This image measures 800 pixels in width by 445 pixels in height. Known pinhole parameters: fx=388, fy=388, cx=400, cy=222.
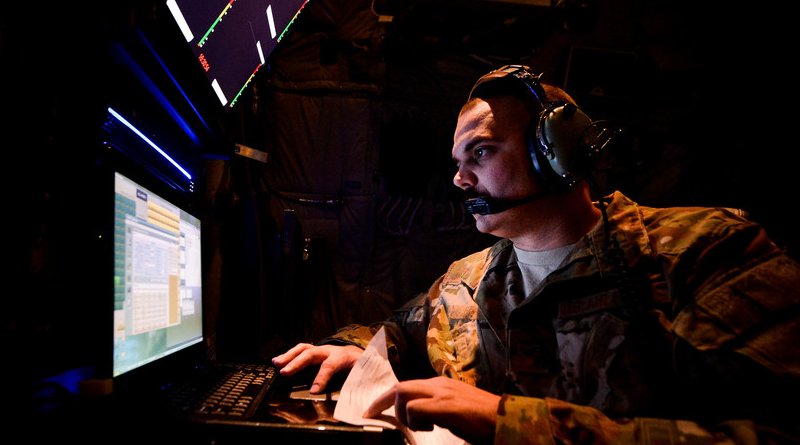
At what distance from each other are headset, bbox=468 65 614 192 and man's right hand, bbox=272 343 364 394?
2.89 feet

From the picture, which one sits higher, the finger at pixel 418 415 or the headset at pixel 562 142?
the headset at pixel 562 142

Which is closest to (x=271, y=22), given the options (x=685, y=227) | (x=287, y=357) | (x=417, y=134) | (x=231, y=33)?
(x=231, y=33)

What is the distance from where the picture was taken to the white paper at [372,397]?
875 mm

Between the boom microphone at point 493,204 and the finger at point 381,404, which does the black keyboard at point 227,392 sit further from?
the boom microphone at point 493,204

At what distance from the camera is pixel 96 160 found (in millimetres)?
761

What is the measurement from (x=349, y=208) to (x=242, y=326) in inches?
40.7

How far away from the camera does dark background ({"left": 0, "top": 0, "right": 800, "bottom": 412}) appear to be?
2434 millimetres

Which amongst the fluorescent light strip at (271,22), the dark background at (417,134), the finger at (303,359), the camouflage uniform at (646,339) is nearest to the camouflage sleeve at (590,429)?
the camouflage uniform at (646,339)

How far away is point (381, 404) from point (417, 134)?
222 cm

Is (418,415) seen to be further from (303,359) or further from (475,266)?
(475,266)

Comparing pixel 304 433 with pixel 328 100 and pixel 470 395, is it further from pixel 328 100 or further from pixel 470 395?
pixel 328 100

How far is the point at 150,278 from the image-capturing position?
950mm

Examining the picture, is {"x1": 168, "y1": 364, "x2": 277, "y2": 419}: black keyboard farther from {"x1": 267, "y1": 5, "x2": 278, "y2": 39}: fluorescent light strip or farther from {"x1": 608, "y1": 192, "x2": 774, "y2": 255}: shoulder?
{"x1": 267, "y1": 5, "x2": 278, "y2": 39}: fluorescent light strip

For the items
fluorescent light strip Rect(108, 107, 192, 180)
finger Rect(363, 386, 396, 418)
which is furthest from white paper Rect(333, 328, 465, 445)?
fluorescent light strip Rect(108, 107, 192, 180)
